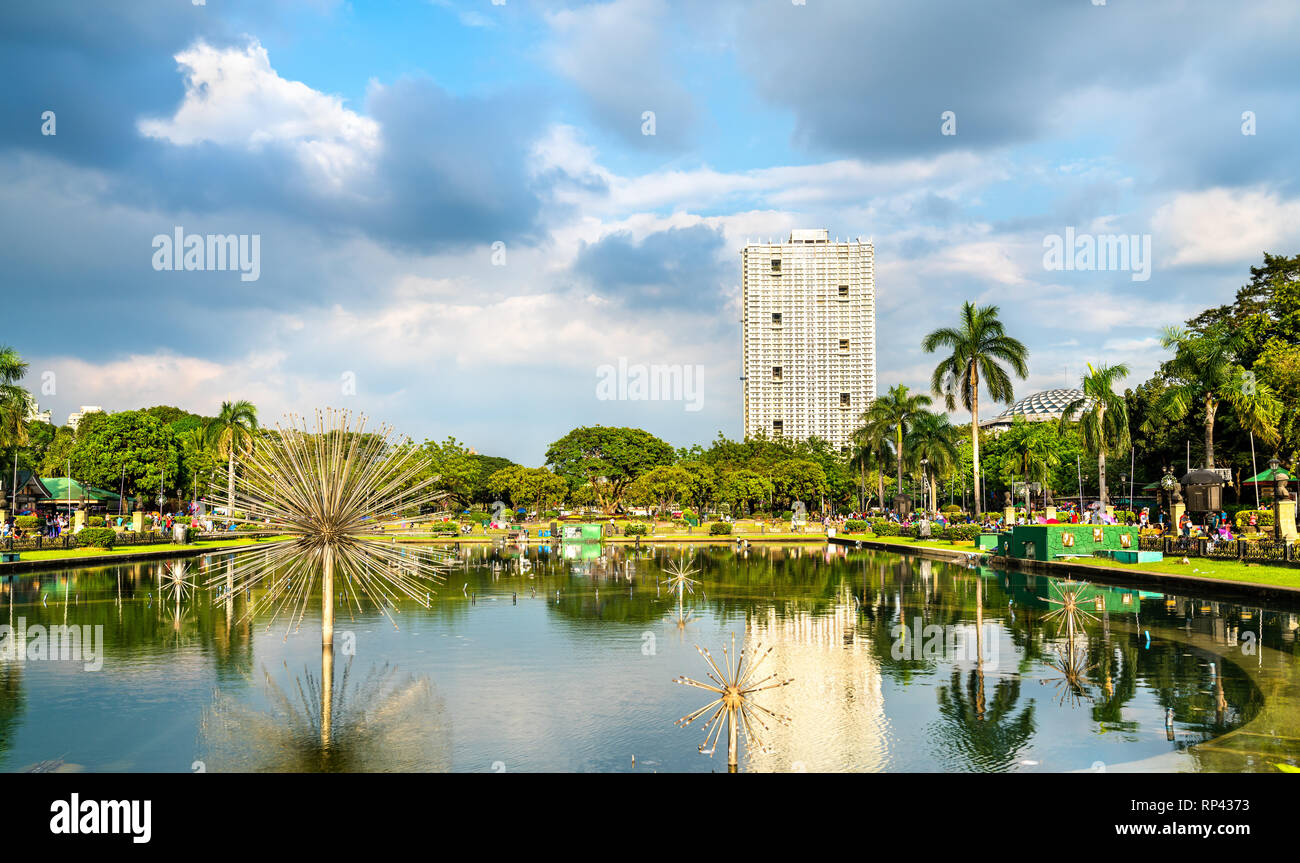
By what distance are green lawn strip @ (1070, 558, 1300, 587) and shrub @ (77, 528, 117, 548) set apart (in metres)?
46.2

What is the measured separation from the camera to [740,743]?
449 inches

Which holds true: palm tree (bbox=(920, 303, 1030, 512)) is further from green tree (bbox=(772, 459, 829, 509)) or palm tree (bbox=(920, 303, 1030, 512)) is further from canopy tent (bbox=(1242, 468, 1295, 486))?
green tree (bbox=(772, 459, 829, 509))

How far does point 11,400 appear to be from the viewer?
50562 millimetres

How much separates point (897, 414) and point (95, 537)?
60386mm

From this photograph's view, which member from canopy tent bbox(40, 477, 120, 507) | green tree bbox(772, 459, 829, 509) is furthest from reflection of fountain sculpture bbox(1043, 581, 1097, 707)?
canopy tent bbox(40, 477, 120, 507)

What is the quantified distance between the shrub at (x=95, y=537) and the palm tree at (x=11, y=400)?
1098 cm

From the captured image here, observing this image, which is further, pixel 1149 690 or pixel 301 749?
pixel 1149 690

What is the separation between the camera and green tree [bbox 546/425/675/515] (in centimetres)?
10581

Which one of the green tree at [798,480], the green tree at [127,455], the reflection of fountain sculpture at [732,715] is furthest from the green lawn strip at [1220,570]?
the green tree at [127,455]

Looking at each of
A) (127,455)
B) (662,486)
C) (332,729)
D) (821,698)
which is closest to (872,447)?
(662,486)

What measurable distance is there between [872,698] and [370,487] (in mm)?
9868
